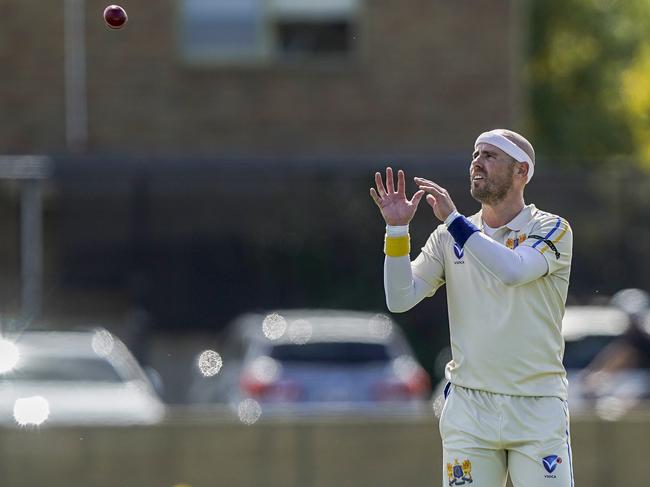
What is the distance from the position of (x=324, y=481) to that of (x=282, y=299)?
9.54 m

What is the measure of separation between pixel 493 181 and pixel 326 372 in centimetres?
834

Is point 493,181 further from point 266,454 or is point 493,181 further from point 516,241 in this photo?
point 266,454

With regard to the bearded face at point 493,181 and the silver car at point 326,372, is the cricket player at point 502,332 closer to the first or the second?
the bearded face at point 493,181

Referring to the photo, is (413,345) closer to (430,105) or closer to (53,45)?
(430,105)

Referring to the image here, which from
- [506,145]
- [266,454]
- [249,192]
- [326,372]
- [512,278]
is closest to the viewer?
[512,278]

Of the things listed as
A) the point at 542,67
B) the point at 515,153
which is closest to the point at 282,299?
the point at 515,153

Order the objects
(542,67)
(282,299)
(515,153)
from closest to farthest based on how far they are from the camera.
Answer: (515,153), (282,299), (542,67)

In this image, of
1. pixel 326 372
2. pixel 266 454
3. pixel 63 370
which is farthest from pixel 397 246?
pixel 63 370

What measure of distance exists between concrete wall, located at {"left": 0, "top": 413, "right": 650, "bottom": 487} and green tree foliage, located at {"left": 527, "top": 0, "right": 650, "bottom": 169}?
3022cm

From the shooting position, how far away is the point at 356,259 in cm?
2033

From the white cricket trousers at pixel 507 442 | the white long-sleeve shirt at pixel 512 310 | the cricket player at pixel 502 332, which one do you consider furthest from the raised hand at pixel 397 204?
the white cricket trousers at pixel 507 442

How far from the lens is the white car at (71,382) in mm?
13172

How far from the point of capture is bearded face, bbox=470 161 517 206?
5.92 m

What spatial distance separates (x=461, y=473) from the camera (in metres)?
5.89
